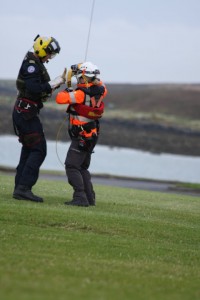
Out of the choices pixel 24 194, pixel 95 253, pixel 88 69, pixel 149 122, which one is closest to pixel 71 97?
pixel 88 69

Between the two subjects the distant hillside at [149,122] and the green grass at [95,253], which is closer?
the green grass at [95,253]

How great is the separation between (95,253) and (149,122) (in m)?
85.1

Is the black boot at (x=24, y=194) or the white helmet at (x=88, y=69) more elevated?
the white helmet at (x=88, y=69)

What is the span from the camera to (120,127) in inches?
3644

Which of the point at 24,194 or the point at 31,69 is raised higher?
the point at 31,69

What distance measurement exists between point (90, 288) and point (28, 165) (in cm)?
602

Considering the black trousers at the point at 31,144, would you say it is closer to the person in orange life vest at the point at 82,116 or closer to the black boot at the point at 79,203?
the person in orange life vest at the point at 82,116

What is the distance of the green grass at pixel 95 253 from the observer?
9.11 m

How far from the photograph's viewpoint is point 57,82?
1473 cm

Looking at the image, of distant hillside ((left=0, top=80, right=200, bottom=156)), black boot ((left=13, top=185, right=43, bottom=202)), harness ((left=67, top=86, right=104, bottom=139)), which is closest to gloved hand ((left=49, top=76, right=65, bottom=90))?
harness ((left=67, top=86, right=104, bottom=139))

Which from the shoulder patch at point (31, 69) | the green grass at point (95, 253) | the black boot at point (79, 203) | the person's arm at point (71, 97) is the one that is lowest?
the black boot at point (79, 203)

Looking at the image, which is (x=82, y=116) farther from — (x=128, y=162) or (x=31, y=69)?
(x=128, y=162)

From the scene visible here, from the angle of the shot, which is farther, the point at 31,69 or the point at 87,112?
the point at 87,112

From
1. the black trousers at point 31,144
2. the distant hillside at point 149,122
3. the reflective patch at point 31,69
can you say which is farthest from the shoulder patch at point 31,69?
the distant hillside at point 149,122
